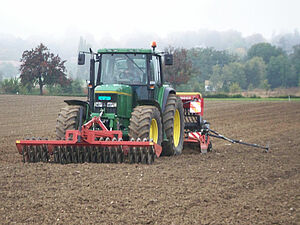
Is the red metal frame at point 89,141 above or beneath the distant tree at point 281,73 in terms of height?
beneath

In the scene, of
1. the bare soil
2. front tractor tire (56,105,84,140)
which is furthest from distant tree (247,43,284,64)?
front tractor tire (56,105,84,140)

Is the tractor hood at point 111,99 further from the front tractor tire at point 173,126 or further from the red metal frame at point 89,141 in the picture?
the front tractor tire at point 173,126

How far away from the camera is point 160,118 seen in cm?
997

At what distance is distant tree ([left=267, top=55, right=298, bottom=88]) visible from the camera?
8669cm

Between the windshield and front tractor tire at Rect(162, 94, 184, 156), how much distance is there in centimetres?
92

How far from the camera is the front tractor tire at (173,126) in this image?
10609 mm

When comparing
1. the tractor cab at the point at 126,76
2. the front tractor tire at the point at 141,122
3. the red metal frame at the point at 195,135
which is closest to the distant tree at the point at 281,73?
the red metal frame at the point at 195,135

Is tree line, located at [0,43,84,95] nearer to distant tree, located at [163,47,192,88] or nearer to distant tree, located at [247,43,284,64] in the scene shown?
distant tree, located at [163,47,192,88]

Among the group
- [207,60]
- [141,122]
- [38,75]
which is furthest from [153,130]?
[207,60]

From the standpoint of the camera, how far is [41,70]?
44344 millimetres

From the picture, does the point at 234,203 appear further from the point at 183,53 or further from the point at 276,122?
the point at 183,53

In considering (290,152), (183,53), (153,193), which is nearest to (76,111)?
(153,193)

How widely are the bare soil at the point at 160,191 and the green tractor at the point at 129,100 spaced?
A: 76cm

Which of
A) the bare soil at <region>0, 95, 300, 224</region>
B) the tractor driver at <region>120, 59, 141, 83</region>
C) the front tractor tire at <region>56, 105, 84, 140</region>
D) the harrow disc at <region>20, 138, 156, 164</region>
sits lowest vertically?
the bare soil at <region>0, 95, 300, 224</region>
